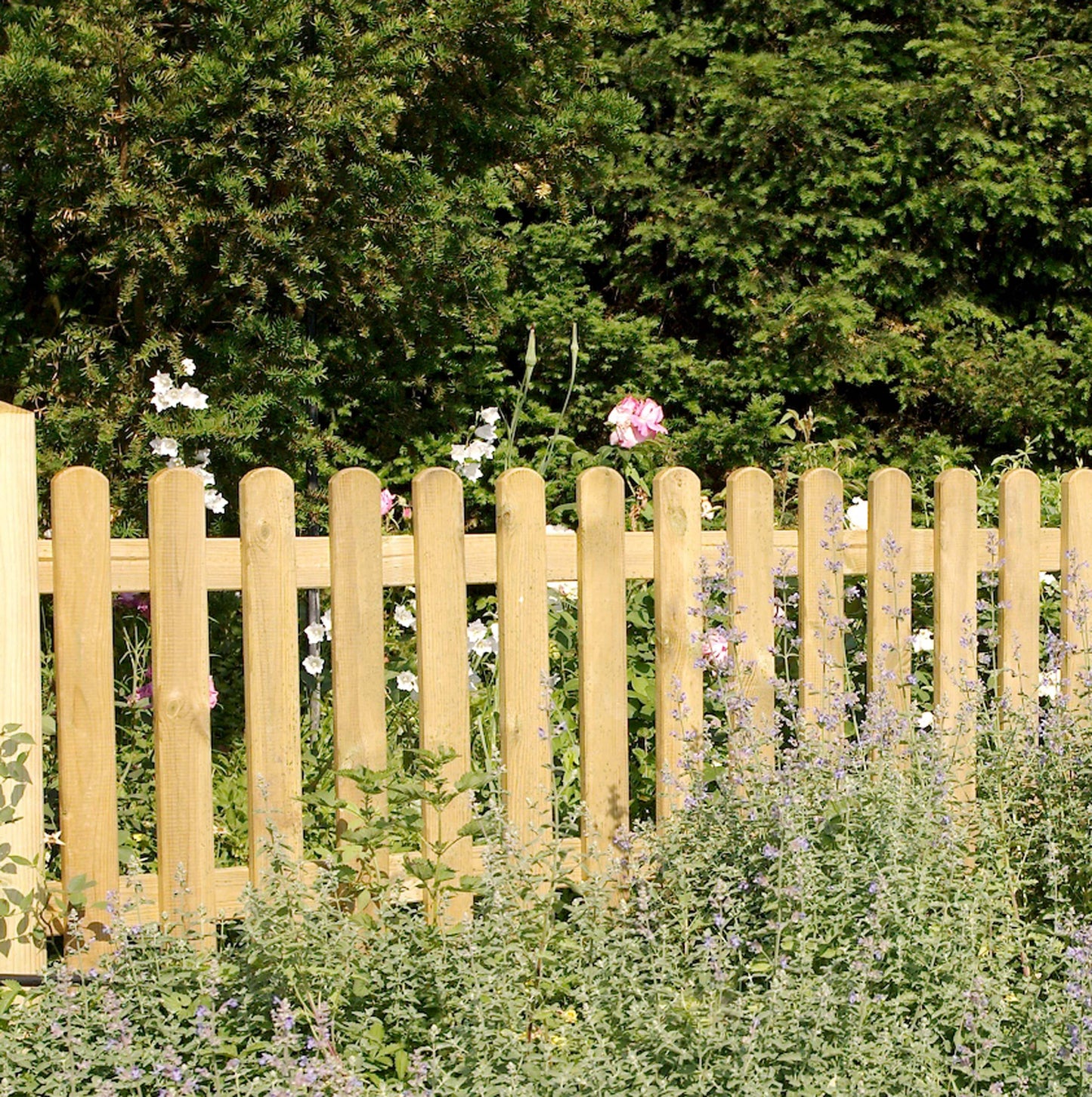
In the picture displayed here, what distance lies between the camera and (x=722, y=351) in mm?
6031

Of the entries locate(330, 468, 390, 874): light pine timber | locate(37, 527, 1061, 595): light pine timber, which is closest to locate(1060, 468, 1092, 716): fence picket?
locate(37, 527, 1061, 595): light pine timber

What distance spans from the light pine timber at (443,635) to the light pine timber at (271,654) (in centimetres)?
26

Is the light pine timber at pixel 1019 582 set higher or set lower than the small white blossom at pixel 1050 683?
higher

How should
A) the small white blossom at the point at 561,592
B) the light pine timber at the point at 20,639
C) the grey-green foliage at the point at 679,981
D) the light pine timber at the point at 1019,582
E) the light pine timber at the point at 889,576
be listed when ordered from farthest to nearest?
the small white blossom at the point at 561,592, the light pine timber at the point at 1019,582, the light pine timber at the point at 889,576, the light pine timber at the point at 20,639, the grey-green foliage at the point at 679,981

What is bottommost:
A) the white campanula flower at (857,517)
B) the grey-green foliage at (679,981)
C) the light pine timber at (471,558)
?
the grey-green foliage at (679,981)

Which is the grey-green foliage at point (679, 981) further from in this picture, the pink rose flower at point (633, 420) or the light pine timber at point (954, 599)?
the pink rose flower at point (633, 420)

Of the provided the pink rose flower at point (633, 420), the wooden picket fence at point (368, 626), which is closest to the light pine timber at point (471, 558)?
the wooden picket fence at point (368, 626)

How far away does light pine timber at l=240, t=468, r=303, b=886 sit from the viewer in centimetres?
282

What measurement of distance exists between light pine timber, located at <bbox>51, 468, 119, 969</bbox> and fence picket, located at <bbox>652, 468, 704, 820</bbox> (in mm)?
1189

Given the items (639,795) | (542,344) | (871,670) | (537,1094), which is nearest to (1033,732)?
(871,670)

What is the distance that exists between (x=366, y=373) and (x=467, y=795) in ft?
7.29

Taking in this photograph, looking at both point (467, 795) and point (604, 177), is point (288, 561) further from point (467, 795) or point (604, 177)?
point (604, 177)

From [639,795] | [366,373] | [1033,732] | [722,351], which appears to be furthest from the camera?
[722,351]

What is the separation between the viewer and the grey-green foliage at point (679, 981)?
208cm
